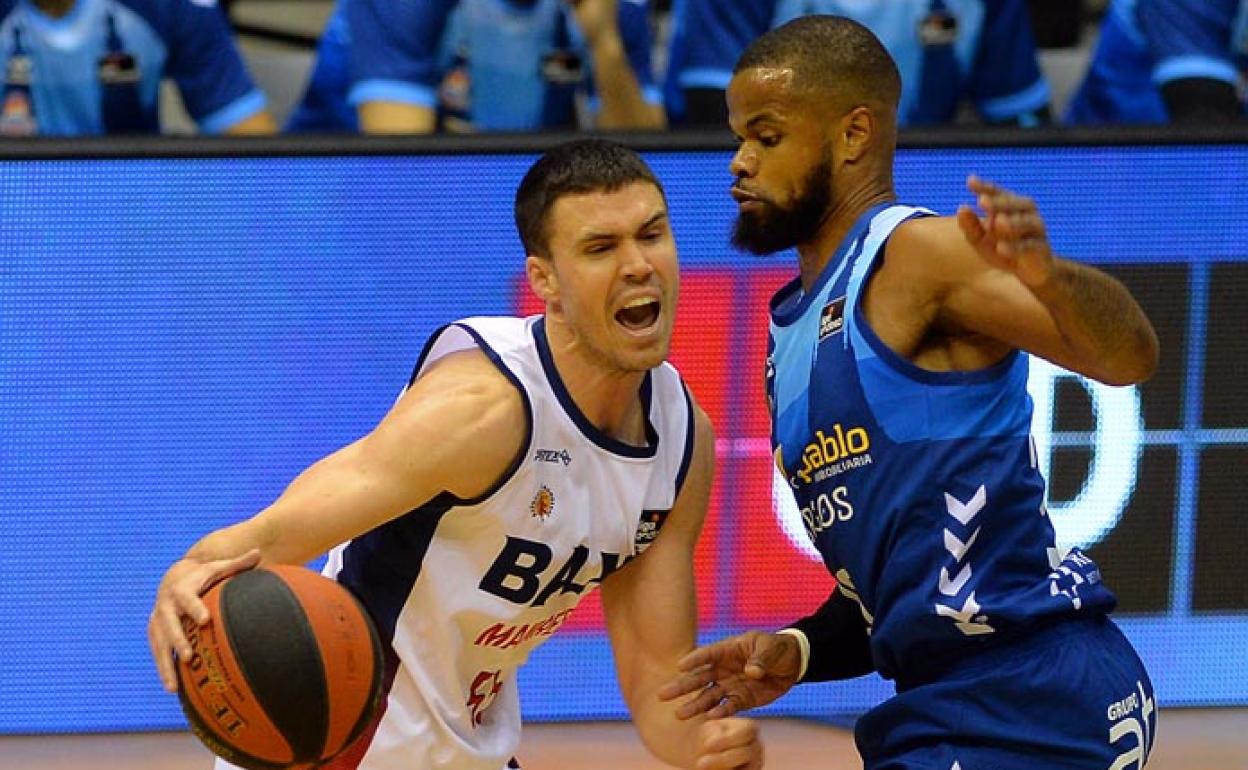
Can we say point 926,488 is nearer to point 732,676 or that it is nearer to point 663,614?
point 732,676

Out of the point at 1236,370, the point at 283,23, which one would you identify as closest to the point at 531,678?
the point at 1236,370

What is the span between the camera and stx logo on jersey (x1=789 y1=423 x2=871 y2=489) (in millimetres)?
3586

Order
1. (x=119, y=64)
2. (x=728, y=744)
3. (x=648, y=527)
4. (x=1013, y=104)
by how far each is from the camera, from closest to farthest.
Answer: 1. (x=728, y=744)
2. (x=648, y=527)
3. (x=119, y=64)
4. (x=1013, y=104)

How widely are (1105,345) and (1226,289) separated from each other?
7.85ft

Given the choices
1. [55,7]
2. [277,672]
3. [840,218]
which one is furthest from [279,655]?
[55,7]

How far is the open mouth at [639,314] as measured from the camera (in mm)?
4008

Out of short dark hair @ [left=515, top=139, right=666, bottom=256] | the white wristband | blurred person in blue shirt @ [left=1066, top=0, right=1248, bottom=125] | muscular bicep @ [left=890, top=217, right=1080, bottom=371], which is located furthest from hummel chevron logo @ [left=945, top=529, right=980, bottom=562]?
blurred person in blue shirt @ [left=1066, top=0, right=1248, bottom=125]

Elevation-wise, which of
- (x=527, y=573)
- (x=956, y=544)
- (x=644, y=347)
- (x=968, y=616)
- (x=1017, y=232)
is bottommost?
(x=527, y=573)

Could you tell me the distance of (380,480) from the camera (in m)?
3.75

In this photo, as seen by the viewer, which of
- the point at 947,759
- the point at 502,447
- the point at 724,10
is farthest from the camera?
the point at 724,10

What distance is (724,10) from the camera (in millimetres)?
6449

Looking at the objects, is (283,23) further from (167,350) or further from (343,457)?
(343,457)

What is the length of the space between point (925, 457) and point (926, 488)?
0.05 metres

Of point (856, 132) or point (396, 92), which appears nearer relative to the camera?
point (856, 132)
